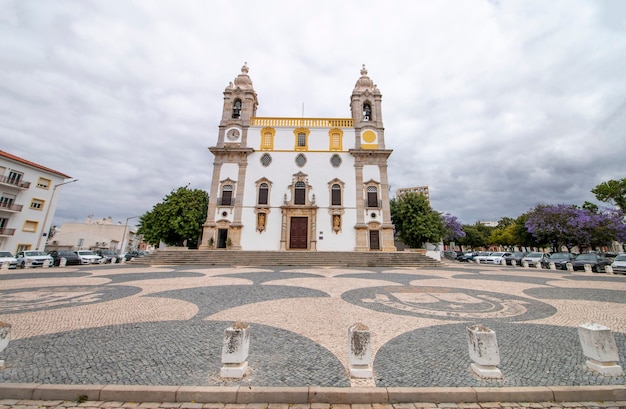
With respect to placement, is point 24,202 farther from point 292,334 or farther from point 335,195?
point 292,334

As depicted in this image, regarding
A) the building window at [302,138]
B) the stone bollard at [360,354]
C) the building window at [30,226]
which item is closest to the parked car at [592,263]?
the building window at [302,138]

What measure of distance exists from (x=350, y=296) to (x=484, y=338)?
4885mm

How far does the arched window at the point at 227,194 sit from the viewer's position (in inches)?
989

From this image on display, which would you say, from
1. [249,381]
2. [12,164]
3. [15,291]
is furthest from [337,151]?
[12,164]

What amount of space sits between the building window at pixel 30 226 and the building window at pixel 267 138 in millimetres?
26117

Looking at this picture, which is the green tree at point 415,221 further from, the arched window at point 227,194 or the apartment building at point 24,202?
the apartment building at point 24,202

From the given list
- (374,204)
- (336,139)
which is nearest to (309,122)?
(336,139)

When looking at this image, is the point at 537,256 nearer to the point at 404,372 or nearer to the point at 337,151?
the point at 337,151

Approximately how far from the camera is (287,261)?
19781 millimetres

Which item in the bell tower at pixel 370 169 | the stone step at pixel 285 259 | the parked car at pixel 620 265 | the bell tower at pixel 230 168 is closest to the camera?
the parked car at pixel 620 265

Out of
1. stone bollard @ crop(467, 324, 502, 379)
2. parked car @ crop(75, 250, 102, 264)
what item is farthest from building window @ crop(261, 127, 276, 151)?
stone bollard @ crop(467, 324, 502, 379)

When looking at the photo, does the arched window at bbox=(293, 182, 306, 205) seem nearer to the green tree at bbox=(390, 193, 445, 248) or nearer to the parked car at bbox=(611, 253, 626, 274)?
the green tree at bbox=(390, 193, 445, 248)

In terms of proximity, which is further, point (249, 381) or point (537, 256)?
point (537, 256)

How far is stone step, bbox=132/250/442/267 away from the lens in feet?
64.8
